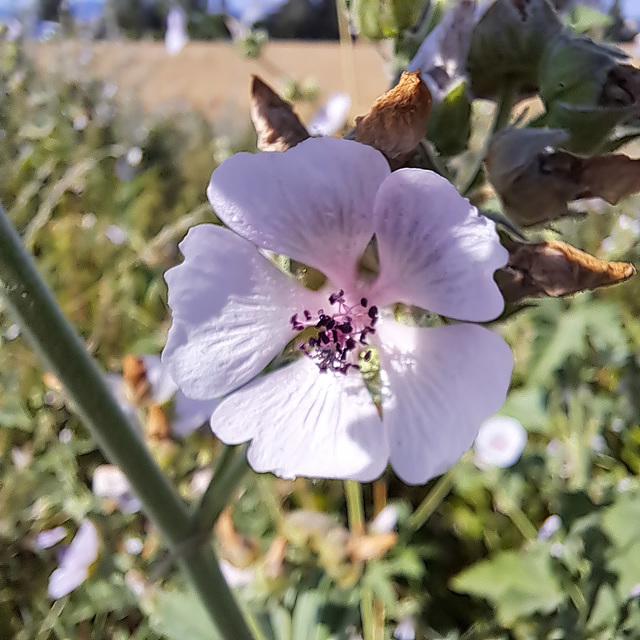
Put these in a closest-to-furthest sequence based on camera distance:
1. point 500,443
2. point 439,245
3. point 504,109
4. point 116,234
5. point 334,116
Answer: point 439,245, point 504,109, point 500,443, point 334,116, point 116,234

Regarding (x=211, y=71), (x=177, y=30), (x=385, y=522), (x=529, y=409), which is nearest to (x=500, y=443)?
(x=529, y=409)

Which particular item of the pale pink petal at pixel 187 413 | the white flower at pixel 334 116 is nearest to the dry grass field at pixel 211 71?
the white flower at pixel 334 116

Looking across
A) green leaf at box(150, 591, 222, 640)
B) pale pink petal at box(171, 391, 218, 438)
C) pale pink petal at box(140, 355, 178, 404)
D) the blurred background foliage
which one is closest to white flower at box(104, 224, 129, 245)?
the blurred background foliage

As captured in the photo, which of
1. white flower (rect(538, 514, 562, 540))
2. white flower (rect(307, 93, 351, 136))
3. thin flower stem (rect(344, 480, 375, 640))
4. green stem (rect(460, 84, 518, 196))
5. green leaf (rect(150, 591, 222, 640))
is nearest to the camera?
green stem (rect(460, 84, 518, 196))

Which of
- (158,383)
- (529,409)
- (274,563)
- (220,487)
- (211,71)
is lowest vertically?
(211,71)

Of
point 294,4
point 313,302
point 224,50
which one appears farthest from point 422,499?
point 294,4

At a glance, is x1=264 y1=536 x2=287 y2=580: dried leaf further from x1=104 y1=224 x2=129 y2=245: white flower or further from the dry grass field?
the dry grass field

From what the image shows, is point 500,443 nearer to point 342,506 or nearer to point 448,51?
point 342,506
